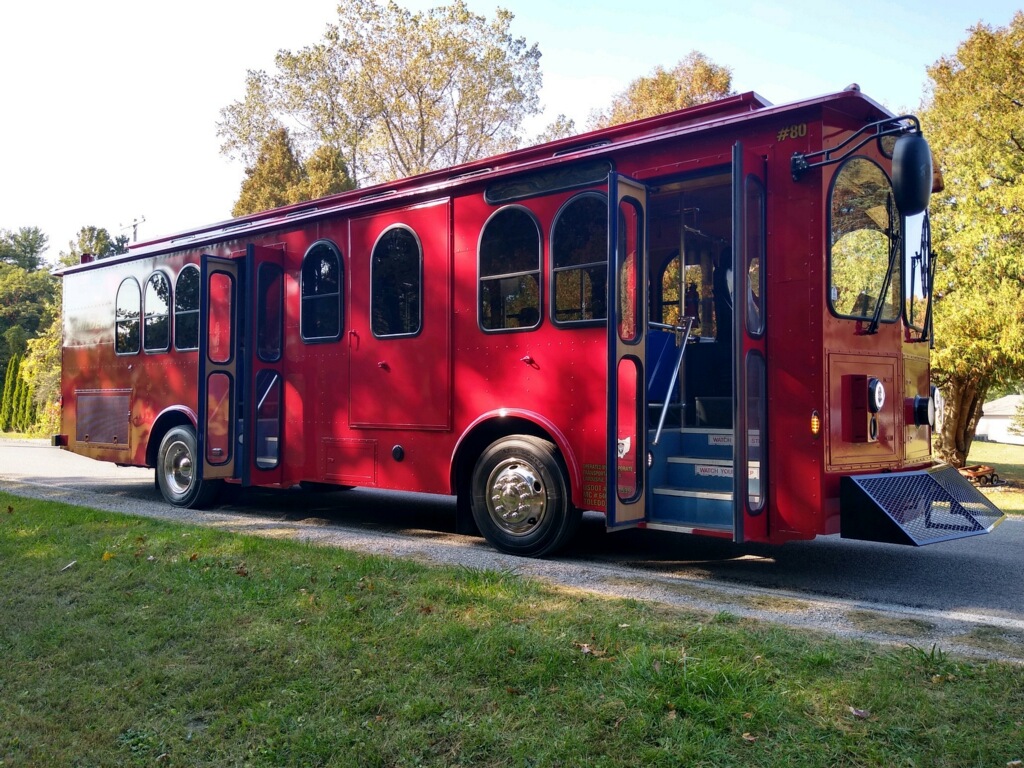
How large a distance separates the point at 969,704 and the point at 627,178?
378cm

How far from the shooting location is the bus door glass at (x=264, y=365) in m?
8.82

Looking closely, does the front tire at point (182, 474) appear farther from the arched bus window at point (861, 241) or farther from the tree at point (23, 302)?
the tree at point (23, 302)

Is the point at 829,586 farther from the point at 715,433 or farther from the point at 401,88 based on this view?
the point at 401,88

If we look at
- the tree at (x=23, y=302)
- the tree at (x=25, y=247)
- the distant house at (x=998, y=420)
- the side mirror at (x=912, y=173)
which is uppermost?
the tree at (x=25, y=247)

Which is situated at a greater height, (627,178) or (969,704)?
(627,178)

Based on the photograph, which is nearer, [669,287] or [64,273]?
[669,287]

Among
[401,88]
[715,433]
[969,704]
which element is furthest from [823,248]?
[401,88]

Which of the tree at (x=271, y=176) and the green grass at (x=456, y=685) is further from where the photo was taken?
the tree at (x=271, y=176)

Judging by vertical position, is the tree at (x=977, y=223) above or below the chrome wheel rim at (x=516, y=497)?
above

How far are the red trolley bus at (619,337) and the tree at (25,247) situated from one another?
71.7 m

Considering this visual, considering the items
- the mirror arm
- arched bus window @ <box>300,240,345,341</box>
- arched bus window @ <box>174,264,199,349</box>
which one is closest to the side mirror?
the mirror arm

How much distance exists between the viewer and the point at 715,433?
6559 mm

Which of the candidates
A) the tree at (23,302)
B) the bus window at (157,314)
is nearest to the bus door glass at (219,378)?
the bus window at (157,314)

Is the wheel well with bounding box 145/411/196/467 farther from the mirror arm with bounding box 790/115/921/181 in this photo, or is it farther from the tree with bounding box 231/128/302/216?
the tree with bounding box 231/128/302/216
